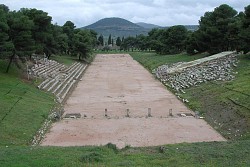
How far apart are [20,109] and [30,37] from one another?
1726cm

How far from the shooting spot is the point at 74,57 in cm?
8794

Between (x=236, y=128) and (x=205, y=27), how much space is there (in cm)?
4198

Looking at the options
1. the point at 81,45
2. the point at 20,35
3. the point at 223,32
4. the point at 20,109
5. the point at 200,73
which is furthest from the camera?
the point at 81,45

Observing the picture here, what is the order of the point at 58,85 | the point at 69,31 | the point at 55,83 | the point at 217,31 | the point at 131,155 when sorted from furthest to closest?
the point at 69,31
the point at 217,31
the point at 55,83
the point at 58,85
the point at 131,155

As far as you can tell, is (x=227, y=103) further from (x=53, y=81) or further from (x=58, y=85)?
(x=53, y=81)

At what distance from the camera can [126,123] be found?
26.2 metres

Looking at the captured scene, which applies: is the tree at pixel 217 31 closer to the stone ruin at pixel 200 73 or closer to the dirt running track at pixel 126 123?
the stone ruin at pixel 200 73

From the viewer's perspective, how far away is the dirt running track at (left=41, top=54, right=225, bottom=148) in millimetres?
22078

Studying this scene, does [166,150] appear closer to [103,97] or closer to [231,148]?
[231,148]

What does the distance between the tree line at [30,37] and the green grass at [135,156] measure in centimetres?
2274

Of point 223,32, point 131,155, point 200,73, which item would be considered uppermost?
point 223,32

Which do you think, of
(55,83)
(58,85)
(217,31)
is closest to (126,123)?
(58,85)

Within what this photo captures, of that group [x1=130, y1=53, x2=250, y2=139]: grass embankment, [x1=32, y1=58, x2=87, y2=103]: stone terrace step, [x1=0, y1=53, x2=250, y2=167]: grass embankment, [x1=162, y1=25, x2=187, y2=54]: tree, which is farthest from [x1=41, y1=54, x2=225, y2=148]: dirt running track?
[x1=162, y1=25, x2=187, y2=54]: tree

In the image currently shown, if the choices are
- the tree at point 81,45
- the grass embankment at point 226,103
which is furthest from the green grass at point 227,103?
the tree at point 81,45
